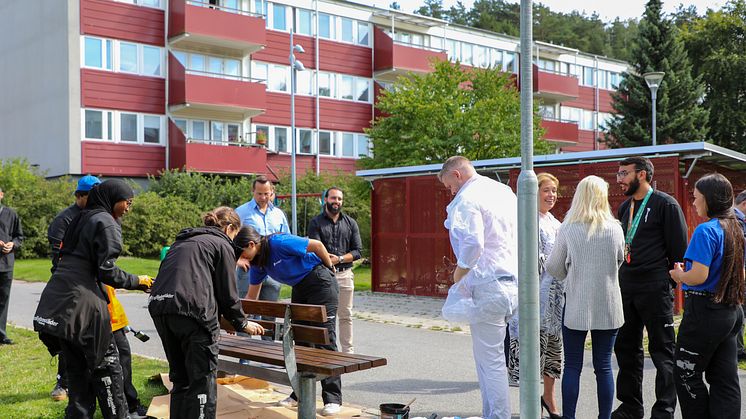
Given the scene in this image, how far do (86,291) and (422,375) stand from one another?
3861 millimetres

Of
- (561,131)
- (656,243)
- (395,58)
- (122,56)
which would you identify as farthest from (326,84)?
(656,243)

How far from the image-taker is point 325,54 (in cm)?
3769

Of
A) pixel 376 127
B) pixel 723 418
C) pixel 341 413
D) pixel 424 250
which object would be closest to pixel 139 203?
pixel 376 127

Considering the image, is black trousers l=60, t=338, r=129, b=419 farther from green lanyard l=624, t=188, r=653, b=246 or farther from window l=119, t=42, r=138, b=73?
window l=119, t=42, r=138, b=73

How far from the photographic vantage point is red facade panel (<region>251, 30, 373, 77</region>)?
3612cm

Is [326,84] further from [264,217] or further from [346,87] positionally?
[264,217]

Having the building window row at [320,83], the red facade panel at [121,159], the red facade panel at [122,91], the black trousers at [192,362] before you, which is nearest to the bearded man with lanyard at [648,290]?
the black trousers at [192,362]

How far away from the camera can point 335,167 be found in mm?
37969

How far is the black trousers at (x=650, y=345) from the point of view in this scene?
5914mm

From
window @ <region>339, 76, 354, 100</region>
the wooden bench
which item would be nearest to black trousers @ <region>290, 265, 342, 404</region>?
the wooden bench

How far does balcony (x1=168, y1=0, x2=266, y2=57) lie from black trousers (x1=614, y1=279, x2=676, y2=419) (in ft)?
93.6

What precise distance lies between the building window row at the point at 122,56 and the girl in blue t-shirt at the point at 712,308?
96.4 feet

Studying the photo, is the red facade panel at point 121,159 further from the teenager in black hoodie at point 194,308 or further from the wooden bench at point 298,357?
the teenager in black hoodie at point 194,308

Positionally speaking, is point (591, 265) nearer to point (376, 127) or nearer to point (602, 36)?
point (376, 127)
